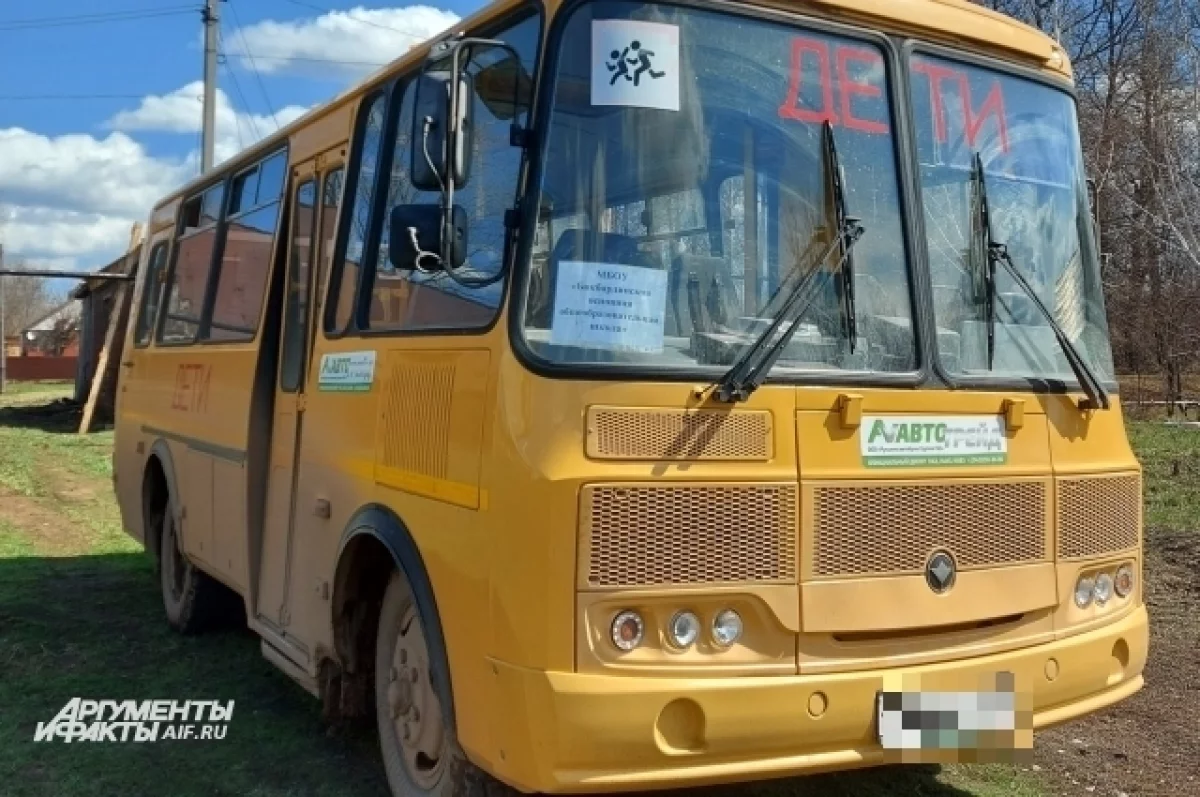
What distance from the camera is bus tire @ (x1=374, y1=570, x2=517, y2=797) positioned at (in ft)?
13.8

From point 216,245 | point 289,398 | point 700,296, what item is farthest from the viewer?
point 216,245

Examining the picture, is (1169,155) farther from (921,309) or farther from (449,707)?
(449,707)

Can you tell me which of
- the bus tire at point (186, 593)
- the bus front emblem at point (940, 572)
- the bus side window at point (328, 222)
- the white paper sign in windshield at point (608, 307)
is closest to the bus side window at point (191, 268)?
the bus tire at point (186, 593)

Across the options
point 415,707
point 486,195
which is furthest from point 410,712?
point 486,195

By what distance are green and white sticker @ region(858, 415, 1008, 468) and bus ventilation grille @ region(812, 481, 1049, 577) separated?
0.28ft

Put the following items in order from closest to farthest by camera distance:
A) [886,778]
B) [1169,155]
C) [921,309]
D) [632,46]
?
[632,46]
[921,309]
[886,778]
[1169,155]

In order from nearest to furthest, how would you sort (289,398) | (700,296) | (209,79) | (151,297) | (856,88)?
(700,296), (856,88), (289,398), (151,297), (209,79)

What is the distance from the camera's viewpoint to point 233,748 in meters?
5.70

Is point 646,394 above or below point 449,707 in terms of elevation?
above

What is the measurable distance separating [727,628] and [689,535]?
0.30 metres

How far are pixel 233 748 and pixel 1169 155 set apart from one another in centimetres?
1533

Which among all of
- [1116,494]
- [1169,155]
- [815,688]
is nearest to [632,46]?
[815,688]

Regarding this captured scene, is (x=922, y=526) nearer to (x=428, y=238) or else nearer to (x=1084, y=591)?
(x=1084, y=591)

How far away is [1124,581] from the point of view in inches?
183
